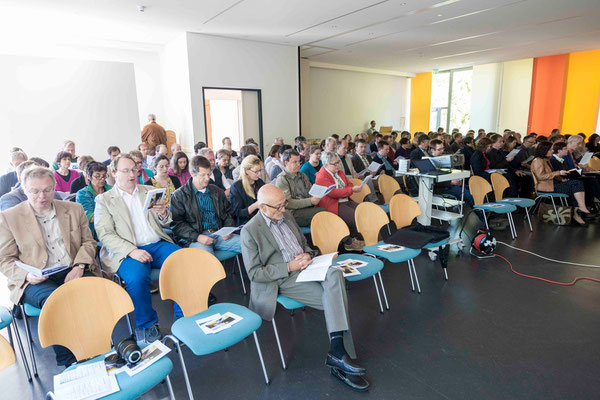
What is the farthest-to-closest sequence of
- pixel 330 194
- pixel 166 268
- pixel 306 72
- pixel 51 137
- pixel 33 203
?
pixel 306 72 < pixel 51 137 < pixel 330 194 < pixel 33 203 < pixel 166 268

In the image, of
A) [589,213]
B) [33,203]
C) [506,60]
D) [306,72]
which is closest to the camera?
[33,203]

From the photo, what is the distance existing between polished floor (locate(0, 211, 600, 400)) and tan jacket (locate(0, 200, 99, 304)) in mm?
727

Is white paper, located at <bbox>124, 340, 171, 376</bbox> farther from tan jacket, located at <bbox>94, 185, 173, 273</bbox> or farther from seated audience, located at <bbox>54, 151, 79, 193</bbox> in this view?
seated audience, located at <bbox>54, 151, 79, 193</bbox>

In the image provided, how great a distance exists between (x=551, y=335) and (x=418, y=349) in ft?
3.86

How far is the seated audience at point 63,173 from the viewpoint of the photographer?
4871mm

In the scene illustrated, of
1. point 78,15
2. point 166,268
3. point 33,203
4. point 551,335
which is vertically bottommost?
point 551,335

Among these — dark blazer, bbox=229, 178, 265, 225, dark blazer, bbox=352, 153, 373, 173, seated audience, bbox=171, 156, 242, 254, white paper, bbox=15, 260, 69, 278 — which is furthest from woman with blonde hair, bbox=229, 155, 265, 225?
dark blazer, bbox=352, 153, 373, 173

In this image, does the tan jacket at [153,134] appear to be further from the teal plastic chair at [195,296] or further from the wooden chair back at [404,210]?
the teal plastic chair at [195,296]

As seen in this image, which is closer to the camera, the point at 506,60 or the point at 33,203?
the point at 33,203

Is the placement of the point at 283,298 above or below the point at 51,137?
below

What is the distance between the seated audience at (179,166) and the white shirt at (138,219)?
5.92 ft

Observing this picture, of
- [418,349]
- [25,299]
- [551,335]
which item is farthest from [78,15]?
[551,335]

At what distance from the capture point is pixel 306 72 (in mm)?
12133

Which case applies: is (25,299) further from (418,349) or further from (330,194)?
(330,194)
